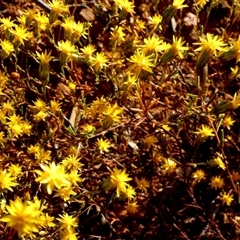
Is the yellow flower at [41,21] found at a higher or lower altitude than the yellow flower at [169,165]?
higher

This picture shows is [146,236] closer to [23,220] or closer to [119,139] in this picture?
[119,139]

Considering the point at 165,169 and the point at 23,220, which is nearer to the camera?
the point at 23,220

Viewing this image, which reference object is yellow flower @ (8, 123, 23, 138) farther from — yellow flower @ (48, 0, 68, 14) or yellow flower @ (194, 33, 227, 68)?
yellow flower @ (194, 33, 227, 68)

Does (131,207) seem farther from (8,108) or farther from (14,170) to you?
(8,108)

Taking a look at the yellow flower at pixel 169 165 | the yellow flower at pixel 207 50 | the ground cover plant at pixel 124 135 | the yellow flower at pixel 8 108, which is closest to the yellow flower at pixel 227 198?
the ground cover plant at pixel 124 135

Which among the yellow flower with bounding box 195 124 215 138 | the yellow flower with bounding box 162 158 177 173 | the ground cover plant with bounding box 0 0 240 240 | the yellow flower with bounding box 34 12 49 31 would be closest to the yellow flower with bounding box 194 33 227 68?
the ground cover plant with bounding box 0 0 240 240

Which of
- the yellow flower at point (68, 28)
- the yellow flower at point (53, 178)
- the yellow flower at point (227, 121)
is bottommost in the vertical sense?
the yellow flower at point (227, 121)

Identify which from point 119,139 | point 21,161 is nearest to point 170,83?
point 119,139

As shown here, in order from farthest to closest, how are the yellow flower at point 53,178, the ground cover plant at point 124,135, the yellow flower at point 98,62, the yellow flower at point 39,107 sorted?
the yellow flower at point 39,107, the yellow flower at point 98,62, the ground cover plant at point 124,135, the yellow flower at point 53,178

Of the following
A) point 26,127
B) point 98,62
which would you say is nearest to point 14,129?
point 26,127

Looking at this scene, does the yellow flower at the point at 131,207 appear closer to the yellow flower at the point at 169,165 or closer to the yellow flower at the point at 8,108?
the yellow flower at the point at 169,165

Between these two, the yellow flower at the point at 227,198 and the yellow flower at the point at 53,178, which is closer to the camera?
the yellow flower at the point at 53,178
